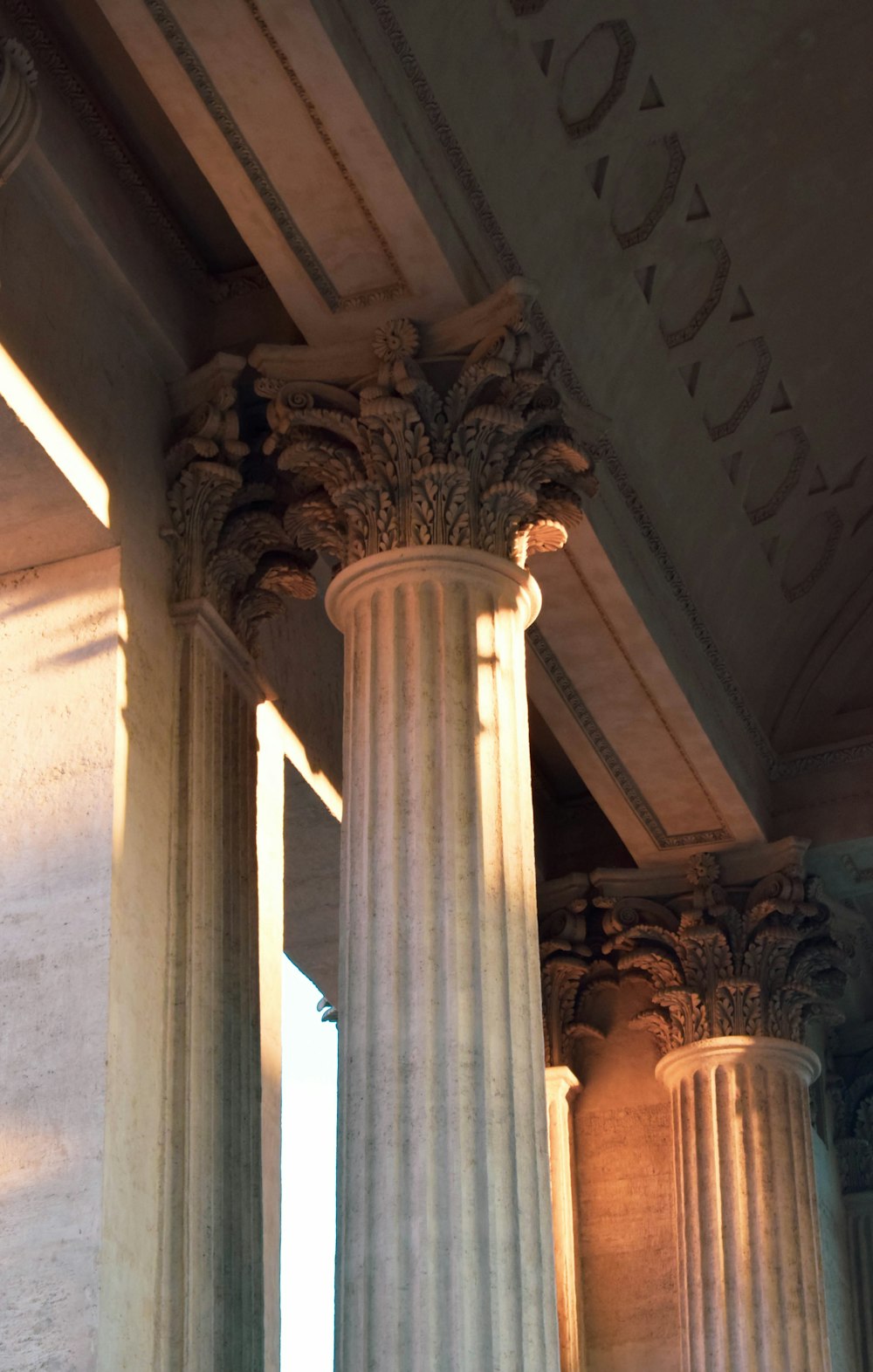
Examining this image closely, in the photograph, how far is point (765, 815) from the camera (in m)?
13.4

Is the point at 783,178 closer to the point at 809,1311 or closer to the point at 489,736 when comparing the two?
the point at 489,736

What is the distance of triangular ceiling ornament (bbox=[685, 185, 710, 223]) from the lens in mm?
10680

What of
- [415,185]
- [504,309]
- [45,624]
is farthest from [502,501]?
[45,624]

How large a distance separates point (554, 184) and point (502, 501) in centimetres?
192

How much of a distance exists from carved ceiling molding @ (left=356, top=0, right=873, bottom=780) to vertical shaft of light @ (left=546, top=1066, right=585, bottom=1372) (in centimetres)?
250

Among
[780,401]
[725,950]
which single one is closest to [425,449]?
[780,401]

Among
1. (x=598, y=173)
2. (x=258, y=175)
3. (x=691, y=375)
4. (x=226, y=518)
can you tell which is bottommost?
(x=226, y=518)

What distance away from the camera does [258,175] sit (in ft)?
28.3

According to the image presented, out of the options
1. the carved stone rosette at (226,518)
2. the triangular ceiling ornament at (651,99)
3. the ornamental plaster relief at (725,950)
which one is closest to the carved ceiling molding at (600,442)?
the triangular ceiling ornament at (651,99)

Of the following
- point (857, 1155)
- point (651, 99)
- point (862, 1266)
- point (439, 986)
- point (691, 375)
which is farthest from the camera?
point (857, 1155)

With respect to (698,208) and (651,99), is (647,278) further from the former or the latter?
(651,99)

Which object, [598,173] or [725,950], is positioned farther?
[725,950]

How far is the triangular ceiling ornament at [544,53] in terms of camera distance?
30.9ft

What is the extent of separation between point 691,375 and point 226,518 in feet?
11.0
